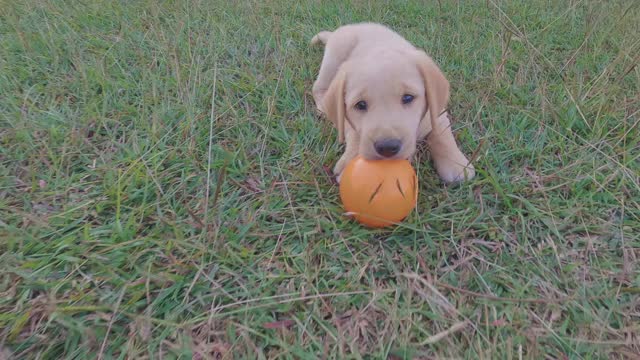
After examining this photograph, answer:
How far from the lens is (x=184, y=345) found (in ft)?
4.38

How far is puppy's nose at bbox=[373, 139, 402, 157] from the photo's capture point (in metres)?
1.57

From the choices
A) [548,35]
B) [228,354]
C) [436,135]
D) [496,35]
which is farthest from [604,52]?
[228,354]

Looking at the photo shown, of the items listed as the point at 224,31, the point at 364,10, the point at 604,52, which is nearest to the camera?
the point at 604,52

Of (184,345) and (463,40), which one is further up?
(463,40)

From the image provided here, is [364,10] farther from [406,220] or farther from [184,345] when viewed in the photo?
[184,345]

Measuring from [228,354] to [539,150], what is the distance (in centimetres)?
174

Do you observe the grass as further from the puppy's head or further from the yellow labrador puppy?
the puppy's head

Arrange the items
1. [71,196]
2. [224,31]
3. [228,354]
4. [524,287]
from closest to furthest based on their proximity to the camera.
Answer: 1. [228,354]
2. [524,287]
3. [71,196]
4. [224,31]

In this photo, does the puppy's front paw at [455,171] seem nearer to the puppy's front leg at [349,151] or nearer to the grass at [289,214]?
the grass at [289,214]

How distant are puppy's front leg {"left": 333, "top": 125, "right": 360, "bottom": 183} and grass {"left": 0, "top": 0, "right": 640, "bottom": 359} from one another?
0.08 metres

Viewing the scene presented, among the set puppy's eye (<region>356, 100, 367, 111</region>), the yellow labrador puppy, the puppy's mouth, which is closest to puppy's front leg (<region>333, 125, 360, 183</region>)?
the yellow labrador puppy

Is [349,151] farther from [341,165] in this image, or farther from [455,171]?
[455,171]

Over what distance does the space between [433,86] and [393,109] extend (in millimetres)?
250

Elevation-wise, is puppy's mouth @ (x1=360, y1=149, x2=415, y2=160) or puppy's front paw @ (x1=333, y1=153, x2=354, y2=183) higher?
puppy's mouth @ (x1=360, y1=149, x2=415, y2=160)
